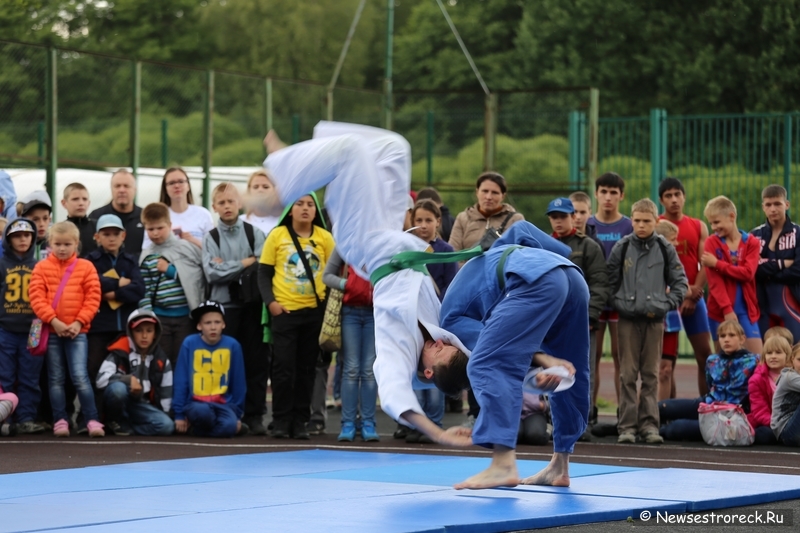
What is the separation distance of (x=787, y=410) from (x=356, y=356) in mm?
3278

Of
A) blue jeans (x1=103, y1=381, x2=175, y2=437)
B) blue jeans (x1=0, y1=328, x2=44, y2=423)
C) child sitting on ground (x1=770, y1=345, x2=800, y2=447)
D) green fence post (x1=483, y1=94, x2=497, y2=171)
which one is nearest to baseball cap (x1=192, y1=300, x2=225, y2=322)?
blue jeans (x1=103, y1=381, x2=175, y2=437)

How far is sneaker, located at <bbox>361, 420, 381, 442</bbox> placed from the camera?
29.9 feet

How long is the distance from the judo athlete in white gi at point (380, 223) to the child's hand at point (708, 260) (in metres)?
3.96

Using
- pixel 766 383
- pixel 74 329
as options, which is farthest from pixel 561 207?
pixel 74 329

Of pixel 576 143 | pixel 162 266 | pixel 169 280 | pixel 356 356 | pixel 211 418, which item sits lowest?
pixel 211 418

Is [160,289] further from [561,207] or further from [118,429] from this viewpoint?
[561,207]

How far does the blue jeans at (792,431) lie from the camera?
877cm

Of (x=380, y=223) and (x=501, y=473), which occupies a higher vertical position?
(x=380, y=223)

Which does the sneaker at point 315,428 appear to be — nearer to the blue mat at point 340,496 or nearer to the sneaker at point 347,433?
the sneaker at point 347,433

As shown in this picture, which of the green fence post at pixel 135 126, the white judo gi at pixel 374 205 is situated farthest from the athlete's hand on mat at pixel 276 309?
the green fence post at pixel 135 126

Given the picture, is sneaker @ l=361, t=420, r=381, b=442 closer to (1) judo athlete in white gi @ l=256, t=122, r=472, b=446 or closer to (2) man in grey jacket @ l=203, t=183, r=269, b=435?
(2) man in grey jacket @ l=203, t=183, r=269, b=435

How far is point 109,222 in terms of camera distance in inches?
388

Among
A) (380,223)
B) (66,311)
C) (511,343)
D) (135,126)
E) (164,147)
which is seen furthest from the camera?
(164,147)

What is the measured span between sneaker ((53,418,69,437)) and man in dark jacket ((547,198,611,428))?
4210 millimetres
